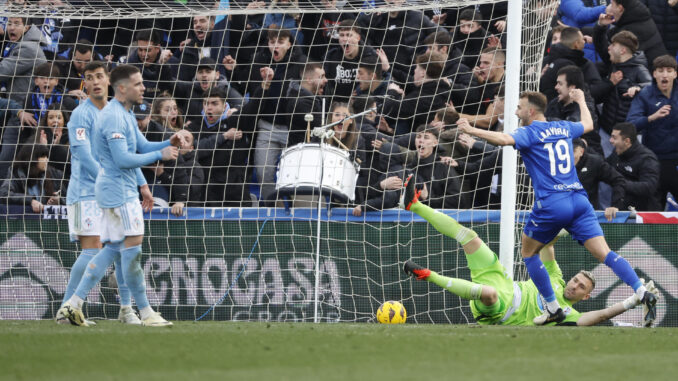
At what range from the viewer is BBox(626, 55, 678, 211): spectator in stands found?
11742 mm

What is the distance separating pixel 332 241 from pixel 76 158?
12.1 ft

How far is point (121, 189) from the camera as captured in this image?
7.78 meters

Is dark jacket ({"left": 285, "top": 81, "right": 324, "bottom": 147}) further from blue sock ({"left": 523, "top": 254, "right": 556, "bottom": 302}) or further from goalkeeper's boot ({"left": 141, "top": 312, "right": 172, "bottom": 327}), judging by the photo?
goalkeeper's boot ({"left": 141, "top": 312, "right": 172, "bottom": 327})

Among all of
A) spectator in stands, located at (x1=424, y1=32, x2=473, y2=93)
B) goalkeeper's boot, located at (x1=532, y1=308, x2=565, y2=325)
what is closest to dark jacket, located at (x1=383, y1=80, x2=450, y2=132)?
spectator in stands, located at (x1=424, y1=32, x2=473, y2=93)

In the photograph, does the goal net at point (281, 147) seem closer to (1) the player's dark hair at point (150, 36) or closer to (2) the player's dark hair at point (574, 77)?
(1) the player's dark hair at point (150, 36)

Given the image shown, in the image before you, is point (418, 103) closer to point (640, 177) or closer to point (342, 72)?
point (342, 72)

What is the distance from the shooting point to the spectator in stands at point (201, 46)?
12.9 meters

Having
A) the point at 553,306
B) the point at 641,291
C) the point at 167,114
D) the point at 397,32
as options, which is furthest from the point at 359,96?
the point at 641,291

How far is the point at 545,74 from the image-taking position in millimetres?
12609

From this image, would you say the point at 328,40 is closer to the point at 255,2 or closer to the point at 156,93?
the point at 255,2

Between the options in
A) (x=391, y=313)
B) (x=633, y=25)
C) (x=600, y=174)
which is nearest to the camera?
(x=391, y=313)

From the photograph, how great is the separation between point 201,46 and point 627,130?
595cm

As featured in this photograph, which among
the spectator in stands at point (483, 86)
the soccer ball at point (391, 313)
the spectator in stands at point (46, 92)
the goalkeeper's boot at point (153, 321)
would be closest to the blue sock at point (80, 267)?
the goalkeeper's boot at point (153, 321)

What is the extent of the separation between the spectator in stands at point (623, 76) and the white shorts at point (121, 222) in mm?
6962
